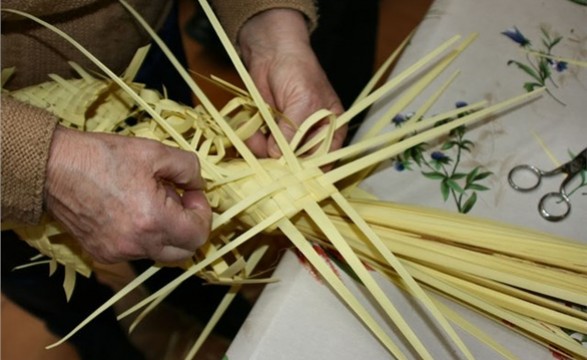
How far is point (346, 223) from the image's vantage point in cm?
81

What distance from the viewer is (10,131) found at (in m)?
0.66

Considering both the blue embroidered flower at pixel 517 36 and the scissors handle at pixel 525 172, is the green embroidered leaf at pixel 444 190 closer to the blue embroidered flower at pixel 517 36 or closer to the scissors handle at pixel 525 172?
the scissors handle at pixel 525 172

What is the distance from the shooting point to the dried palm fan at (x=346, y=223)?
718 mm

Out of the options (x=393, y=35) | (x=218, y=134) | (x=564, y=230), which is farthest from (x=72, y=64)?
(x=393, y=35)

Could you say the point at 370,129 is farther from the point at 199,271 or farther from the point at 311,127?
the point at 199,271

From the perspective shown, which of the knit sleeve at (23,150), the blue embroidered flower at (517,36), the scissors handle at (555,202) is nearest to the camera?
the knit sleeve at (23,150)

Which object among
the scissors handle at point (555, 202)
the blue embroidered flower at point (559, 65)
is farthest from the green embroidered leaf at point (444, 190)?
the blue embroidered flower at point (559, 65)

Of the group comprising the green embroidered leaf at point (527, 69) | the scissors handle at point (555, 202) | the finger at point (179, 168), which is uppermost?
the green embroidered leaf at point (527, 69)

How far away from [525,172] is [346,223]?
9.1 inches

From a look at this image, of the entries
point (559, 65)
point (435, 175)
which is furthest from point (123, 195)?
point (559, 65)

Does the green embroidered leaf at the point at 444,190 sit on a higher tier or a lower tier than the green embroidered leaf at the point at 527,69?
lower

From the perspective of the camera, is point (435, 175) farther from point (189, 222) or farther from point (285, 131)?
point (189, 222)

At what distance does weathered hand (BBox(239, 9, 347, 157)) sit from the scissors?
0.22 meters

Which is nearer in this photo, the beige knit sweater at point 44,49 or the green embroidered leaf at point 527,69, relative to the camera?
the beige knit sweater at point 44,49
